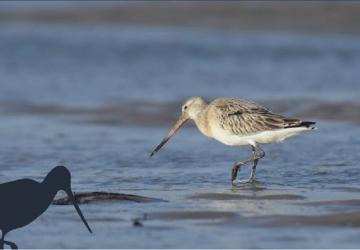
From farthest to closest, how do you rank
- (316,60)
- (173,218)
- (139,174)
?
1. (316,60)
2. (139,174)
3. (173,218)

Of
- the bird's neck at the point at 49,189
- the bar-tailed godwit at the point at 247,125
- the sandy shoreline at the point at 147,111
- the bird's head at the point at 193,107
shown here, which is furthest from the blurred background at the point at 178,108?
the bird's head at the point at 193,107

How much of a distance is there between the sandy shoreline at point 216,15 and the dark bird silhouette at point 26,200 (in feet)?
53.7

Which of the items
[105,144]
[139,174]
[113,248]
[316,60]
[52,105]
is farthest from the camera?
[316,60]

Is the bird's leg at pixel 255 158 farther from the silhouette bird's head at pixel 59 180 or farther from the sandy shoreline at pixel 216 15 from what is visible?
the sandy shoreline at pixel 216 15

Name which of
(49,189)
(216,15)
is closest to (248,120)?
(49,189)

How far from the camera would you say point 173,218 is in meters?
9.23

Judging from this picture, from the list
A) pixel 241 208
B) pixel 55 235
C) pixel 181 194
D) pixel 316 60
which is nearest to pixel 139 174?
pixel 181 194

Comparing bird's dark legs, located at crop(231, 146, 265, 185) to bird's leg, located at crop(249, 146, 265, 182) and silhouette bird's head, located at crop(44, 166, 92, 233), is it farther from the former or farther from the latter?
silhouette bird's head, located at crop(44, 166, 92, 233)

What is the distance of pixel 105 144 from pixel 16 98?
4277 millimetres

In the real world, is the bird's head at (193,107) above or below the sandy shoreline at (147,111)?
above

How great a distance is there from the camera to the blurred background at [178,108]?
29.7 feet

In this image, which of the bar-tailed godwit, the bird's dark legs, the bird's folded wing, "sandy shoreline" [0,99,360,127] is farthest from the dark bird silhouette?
"sandy shoreline" [0,99,360,127]

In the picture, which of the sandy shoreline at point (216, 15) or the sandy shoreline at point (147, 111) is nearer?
the sandy shoreline at point (147, 111)

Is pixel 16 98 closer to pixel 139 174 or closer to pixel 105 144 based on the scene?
pixel 105 144
